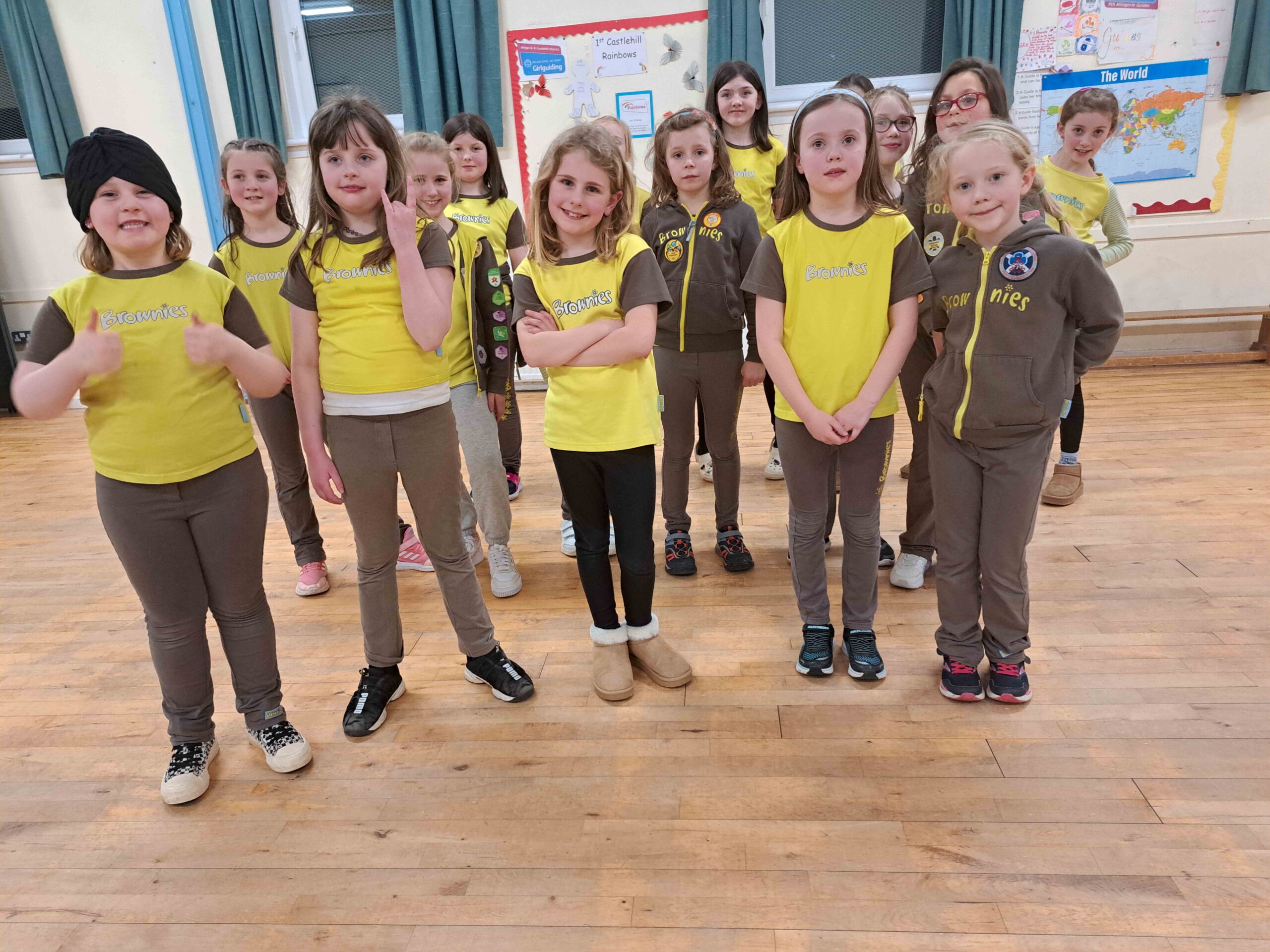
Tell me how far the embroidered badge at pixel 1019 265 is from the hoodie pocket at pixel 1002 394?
6.1 inches

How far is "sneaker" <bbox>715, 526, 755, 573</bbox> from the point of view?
2357mm

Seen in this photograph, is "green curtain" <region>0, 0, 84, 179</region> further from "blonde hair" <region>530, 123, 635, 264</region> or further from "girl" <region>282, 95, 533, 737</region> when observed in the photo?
"blonde hair" <region>530, 123, 635, 264</region>

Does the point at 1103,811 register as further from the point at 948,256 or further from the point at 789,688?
the point at 948,256

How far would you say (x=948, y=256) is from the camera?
160 cm

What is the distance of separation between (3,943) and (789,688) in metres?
1.52

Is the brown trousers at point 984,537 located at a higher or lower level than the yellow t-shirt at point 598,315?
lower

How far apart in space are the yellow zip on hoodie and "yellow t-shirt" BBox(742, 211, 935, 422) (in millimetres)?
105

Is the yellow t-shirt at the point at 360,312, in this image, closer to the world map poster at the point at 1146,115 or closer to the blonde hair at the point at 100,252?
the blonde hair at the point at 100,252

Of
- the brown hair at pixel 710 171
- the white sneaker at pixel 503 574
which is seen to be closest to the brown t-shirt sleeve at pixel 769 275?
the brown hair at pixel 710 171

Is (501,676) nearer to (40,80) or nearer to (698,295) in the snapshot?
(698,295)

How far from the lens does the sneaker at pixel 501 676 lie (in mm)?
1785

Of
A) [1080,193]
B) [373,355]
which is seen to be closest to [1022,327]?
[373,355]

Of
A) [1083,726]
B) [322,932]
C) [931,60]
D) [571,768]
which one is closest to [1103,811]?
[1083,726]

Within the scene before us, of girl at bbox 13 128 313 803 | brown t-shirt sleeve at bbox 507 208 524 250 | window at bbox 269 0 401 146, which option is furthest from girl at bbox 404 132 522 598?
window at bbox 269 0 401 146
